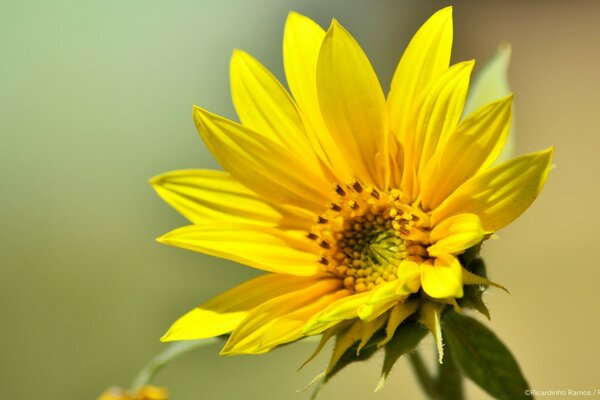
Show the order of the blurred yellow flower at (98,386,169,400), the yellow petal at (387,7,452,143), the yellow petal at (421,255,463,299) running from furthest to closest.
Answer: the blurred yellow flower at (98,386,169,400)
the yellow petal at (387,7,452,143)
the yellow petal at (421,255,463,299)

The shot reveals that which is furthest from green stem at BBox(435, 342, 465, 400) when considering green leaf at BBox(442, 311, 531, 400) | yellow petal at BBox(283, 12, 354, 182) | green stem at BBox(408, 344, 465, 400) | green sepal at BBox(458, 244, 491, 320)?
yellow petal at BBox(283, 12, 354, 182)

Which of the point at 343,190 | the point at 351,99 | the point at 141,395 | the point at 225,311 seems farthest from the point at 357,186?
the point at 141,395

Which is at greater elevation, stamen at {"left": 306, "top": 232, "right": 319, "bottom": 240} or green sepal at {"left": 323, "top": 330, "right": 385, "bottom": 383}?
stamen at {"left": 306, "top": 232, "right": 319, "bottom": 240}

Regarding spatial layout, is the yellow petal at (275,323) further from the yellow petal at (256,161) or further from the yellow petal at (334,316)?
the yellow petal at (256,161)

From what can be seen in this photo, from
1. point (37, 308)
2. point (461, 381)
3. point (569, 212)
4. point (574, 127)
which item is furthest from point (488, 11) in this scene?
point (461, 381)

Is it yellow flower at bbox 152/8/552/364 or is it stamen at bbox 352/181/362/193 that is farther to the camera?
stamen at bbox 352/181/362/193

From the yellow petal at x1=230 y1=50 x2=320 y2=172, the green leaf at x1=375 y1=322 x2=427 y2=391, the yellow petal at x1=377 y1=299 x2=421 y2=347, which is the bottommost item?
the green leaf at x1=375 y1=322 x2=427 y2=391

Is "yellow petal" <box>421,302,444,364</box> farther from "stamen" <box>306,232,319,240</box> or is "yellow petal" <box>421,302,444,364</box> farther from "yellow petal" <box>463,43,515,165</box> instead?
"yellow petal" <box>463,43,515,165</box>
